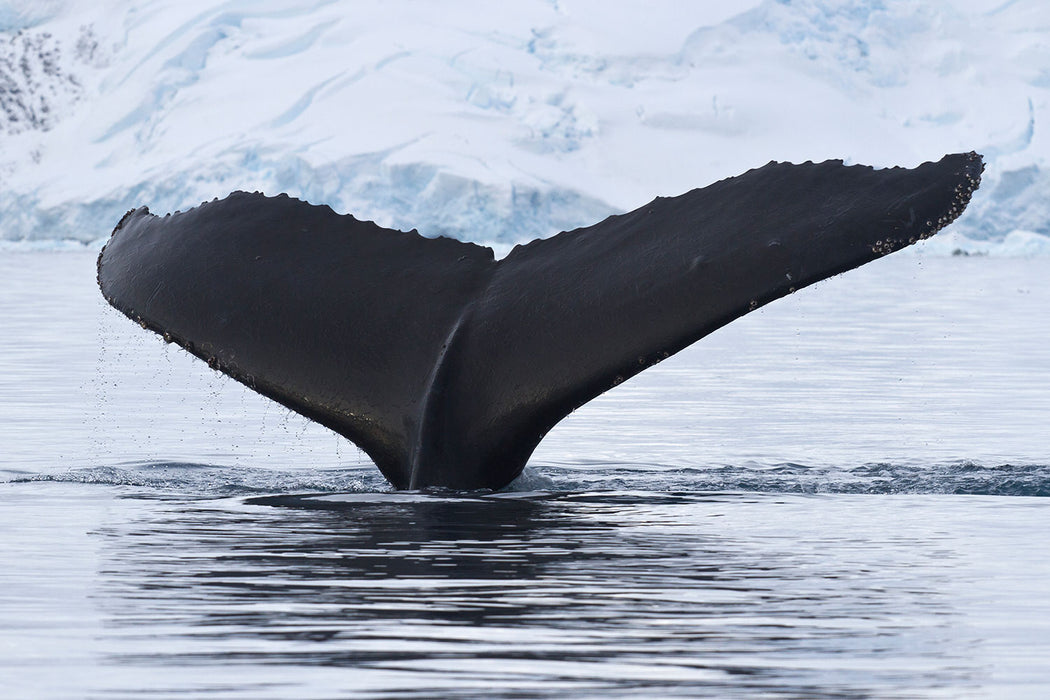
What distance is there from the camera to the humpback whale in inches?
215

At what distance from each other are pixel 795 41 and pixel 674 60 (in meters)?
5.65

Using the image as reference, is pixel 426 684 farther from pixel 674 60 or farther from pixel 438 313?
pixel 674 60

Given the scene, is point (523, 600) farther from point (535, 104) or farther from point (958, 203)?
point (535, 104)

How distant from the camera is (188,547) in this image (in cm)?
596

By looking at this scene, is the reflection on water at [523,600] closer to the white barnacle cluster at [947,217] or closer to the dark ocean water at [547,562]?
the dark ocean water at [547,562]

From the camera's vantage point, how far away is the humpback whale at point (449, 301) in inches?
215

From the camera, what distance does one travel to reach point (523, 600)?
4.95 meters

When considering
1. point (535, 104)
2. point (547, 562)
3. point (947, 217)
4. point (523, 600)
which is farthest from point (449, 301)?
point (535, 104)

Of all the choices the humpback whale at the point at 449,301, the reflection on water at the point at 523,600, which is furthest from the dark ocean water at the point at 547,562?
the humpback whale at the point at 449,301

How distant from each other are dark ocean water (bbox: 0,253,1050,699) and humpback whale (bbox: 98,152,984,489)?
464mm

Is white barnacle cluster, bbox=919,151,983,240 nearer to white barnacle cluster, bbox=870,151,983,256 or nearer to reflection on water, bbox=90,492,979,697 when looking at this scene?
white barnacle cluster, bbox=870,151,983,256

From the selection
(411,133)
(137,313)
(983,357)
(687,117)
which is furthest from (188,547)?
(687,117)

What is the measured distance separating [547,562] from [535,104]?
6944 cm

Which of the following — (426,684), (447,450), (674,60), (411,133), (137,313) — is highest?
(674,60)
